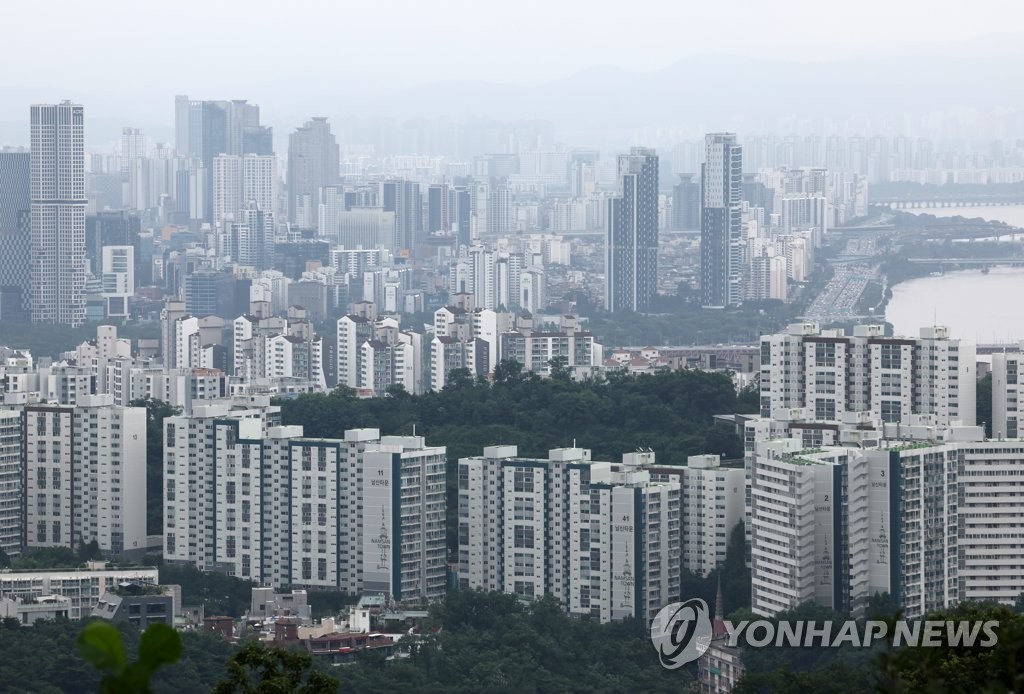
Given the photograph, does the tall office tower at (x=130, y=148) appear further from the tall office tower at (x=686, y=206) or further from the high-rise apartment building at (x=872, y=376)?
the high-rise apartment building at (x=872, y=376)

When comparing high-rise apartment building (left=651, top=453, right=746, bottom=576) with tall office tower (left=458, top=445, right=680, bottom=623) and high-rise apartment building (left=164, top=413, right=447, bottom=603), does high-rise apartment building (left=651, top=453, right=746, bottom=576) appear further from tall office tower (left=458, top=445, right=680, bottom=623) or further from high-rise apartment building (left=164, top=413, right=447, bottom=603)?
high-rise apartment building (left=164, top=413, right=447, bottom=603)

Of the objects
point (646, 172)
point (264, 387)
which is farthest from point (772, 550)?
point (646, 172)

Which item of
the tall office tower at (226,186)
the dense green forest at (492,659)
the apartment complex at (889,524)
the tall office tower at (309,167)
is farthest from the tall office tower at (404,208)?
the dense green forest at (492,659)

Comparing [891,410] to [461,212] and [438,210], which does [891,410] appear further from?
[461,212]

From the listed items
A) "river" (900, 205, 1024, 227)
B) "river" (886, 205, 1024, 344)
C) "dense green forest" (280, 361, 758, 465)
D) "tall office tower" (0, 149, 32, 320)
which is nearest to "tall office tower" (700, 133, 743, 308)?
"river" (886, 205, 1024, 344)

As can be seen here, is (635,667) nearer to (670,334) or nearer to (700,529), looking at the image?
(700,529)
